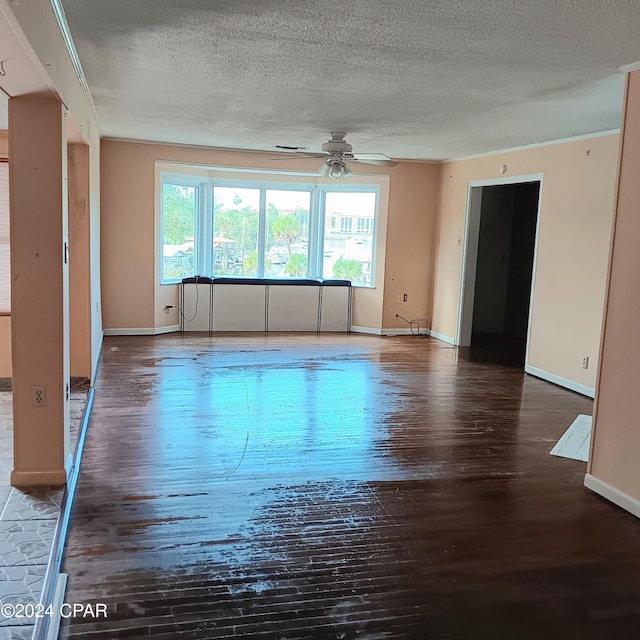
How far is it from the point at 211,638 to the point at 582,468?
8.90 ft

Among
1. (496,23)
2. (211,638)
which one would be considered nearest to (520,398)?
(496,23)

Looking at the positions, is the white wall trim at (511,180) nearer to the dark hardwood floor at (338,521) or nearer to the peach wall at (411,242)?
the peach wall at (411,242)

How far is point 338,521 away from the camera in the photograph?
10.2 feet

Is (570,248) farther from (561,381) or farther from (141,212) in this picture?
(141,212)

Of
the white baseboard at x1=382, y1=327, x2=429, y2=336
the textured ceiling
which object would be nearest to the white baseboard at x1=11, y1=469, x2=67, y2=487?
the textured ceiling

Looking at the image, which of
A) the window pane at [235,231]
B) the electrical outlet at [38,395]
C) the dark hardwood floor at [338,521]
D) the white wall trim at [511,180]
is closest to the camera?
the dark hardwood floor at [338,521]

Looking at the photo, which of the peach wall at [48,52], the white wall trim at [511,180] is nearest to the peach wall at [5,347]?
the peach wall at [48,52]

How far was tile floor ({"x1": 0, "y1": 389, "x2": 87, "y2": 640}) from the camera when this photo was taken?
2.20 m

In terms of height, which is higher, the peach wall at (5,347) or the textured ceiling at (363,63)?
the textured ceiling at (363,63)

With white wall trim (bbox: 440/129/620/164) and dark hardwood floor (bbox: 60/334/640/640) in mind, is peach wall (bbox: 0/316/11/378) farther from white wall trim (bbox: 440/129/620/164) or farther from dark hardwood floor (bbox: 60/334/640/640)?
white wall trim (bbox: 440/129/620/164)

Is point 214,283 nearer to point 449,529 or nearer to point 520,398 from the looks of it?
point 520,398

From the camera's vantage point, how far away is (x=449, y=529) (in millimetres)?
3062

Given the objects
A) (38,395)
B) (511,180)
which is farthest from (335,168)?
(38,395)

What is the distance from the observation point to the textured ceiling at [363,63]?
2699 mm
